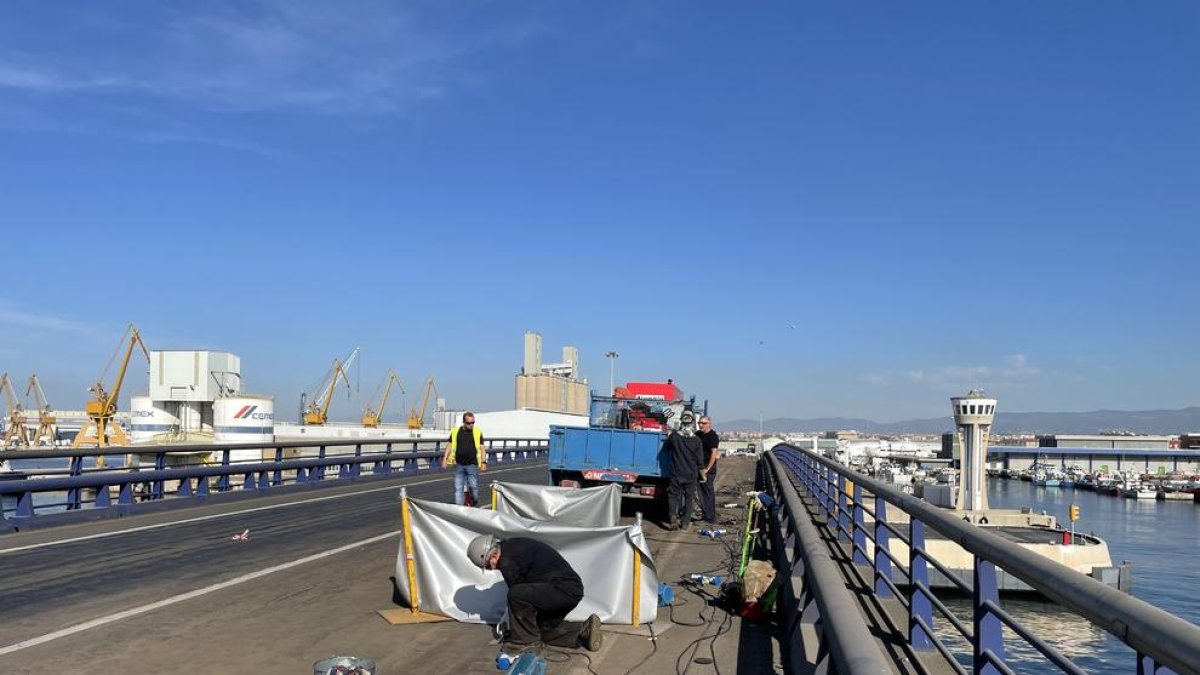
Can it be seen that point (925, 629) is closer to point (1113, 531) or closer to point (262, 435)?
point (262, 435)

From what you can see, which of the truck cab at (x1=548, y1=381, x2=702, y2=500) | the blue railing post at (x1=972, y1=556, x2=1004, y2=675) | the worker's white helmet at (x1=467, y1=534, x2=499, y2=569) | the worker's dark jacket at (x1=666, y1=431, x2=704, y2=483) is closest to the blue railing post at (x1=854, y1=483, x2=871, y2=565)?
the worker's white helmet at (x1=467, y1=534, x2=499, y2=569)

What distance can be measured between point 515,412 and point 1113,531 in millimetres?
55741

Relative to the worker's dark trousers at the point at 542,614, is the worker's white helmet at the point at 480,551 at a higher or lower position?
higher

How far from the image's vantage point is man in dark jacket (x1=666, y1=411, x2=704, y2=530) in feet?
54.3

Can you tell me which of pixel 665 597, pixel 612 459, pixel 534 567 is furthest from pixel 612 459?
pixel 534 567

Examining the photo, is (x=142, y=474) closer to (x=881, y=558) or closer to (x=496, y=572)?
(x=496, y=572)

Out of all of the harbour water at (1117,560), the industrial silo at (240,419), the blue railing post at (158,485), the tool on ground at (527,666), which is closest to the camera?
the tool on ground at (527,666)

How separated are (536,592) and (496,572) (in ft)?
4.85

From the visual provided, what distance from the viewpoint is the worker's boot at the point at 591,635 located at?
7992mm

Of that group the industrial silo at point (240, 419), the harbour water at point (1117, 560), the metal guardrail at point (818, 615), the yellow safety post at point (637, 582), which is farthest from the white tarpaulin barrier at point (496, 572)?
the industrial silo at point (240, 419)

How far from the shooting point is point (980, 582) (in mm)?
4453

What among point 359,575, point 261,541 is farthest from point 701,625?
point 261,541

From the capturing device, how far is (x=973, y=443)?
79.2 meters

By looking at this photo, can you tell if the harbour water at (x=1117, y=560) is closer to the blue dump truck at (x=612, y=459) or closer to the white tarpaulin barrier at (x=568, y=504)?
the white tarpaulin barrier at (x=568, y=504)
